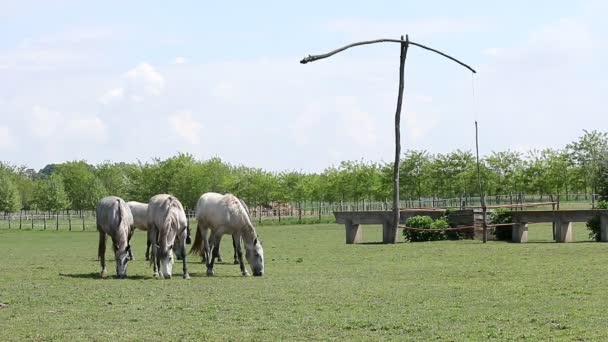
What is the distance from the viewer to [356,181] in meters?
86.6

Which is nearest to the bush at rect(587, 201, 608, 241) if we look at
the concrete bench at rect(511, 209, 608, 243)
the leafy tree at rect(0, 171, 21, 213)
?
the concrete bench at rect(511, 209, 608, 243)

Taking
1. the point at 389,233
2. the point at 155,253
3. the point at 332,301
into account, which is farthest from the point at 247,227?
the point at 389,233

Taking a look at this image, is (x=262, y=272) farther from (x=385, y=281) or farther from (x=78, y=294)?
(x=78, y=294)

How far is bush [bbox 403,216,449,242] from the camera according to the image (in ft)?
104

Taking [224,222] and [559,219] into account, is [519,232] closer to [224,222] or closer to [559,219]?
[559,219]

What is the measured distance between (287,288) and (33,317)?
516 cm

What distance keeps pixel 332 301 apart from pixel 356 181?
237 ft

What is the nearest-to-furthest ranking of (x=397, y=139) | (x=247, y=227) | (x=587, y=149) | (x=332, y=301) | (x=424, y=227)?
(x=332, y=301) → (x=247, y=227) → (x=424, y=227) → (x=397, y=139) → (x=587, y=149)

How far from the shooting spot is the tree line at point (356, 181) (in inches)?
3022

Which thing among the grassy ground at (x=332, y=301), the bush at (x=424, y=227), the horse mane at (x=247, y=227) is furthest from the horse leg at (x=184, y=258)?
the bush at (x=424, y=227)

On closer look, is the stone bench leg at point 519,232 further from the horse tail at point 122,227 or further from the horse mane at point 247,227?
the horse tail at point 122,227

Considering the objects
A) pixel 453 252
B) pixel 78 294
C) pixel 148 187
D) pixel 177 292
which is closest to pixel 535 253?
pixel 453 252

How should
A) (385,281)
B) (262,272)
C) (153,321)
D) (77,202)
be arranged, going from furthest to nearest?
(77,202), (262,272), (385,281), (153,321)

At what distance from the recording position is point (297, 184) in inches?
3553
